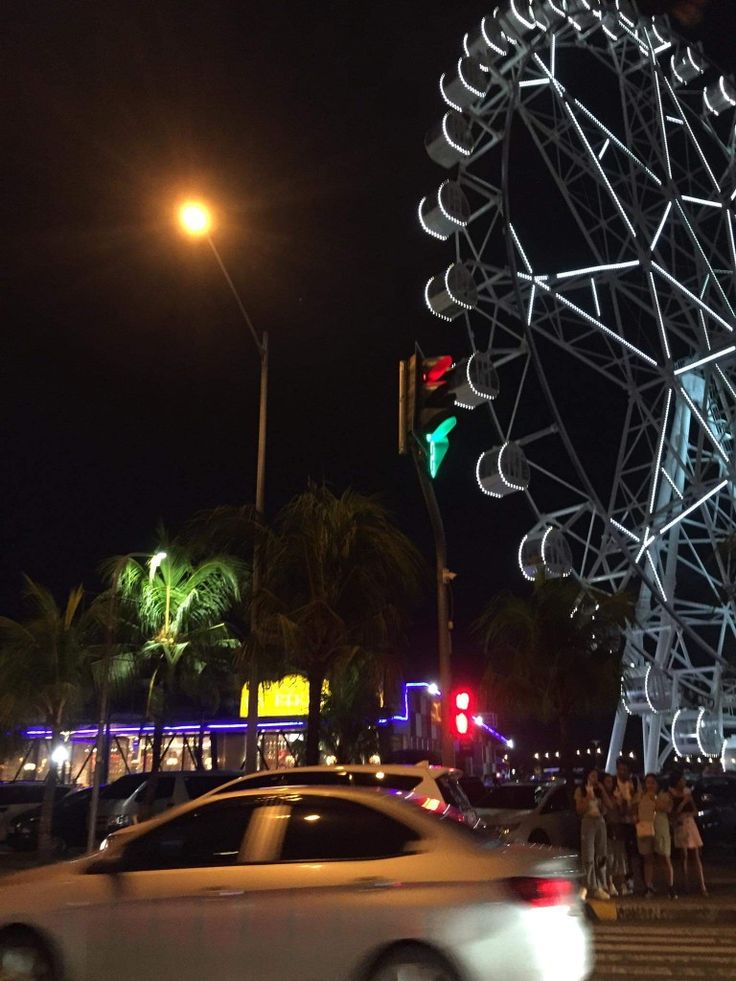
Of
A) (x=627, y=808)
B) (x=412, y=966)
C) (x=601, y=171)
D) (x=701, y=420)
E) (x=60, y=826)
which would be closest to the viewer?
(x=412, y=966)

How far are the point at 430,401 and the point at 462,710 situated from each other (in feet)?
17.4

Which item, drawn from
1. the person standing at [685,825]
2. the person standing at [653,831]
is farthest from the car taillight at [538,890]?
the person standing at [685,825]

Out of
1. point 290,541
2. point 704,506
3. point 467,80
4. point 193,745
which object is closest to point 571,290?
point 467,80

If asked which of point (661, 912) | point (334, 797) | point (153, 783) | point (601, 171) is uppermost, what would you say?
point (601, 171)

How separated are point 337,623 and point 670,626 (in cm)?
2049

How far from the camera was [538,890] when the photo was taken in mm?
5668

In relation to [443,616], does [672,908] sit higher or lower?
lower

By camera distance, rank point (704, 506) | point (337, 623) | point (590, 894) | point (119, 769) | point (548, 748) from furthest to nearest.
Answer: point (548, 748)
point (119, 769)
point (704, 506)
point (337, 623)
point (590, 894)

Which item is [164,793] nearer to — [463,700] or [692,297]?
[463,700]

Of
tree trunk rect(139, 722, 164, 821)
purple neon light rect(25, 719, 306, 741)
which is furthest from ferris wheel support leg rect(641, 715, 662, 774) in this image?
tree trunk rect(139, 722, 164, 821)

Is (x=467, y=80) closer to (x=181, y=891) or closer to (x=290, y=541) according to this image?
(x=290, y=541)

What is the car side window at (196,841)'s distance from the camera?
6164 millimetres

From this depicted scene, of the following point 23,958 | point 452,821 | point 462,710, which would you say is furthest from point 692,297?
point 23,958

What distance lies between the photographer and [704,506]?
1277 inches
